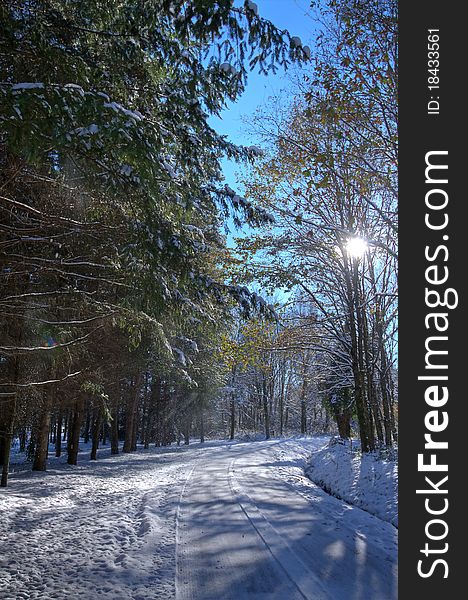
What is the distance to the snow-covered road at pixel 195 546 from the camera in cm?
436

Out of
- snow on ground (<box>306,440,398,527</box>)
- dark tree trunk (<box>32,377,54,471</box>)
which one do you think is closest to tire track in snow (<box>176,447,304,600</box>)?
snow on ground (<box>306,440,398,527</box>)

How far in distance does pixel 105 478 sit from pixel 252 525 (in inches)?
317

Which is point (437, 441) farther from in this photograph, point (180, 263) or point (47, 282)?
point (47, 282)

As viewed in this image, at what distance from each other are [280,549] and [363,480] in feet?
19.0

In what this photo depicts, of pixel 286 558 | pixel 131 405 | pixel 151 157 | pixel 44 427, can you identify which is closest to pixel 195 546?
pixel 286 558

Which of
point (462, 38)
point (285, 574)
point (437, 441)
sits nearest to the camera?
point (437, 441)

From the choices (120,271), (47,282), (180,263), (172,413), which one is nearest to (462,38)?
(180,263)

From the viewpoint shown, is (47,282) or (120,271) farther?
(47,282)

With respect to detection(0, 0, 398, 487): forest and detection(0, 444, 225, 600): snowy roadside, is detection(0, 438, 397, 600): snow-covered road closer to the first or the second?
detection(0, 444, 225, 600): snowy roadside

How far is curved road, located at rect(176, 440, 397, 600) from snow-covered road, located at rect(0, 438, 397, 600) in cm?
2

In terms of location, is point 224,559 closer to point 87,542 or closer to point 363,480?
point 87,542

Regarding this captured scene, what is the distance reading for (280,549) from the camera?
17.7 feet

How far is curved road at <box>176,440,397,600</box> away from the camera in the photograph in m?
4.30

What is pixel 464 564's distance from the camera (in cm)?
268
